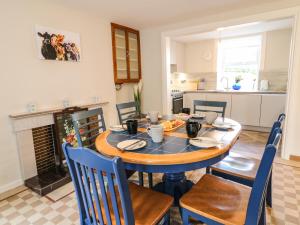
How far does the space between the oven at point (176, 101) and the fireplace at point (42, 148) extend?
7.73 feet

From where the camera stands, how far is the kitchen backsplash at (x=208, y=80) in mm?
4188

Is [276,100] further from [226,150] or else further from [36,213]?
[36,213]

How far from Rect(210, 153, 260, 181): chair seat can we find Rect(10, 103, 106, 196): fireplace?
1818 millimetres

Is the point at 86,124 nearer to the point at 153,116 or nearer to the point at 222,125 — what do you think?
the point at 153,116

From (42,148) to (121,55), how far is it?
6.96ft

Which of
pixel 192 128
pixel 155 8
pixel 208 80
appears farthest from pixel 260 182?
pixel 208 80

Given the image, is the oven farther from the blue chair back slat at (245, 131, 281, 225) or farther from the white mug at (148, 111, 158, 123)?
the blue chair back slat at (245, 131, 281, 225)

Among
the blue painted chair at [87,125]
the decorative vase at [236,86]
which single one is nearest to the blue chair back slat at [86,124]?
the blue painted chair at [87,125]

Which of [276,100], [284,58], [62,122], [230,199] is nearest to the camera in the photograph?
[230,199]

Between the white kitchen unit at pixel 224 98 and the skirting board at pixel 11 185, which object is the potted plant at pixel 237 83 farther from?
the skirting board at pixel 11 185

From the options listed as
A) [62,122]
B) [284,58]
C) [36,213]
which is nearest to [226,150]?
[36,213]

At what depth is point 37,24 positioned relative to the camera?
2.28 meters

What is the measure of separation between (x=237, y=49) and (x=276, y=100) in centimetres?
167

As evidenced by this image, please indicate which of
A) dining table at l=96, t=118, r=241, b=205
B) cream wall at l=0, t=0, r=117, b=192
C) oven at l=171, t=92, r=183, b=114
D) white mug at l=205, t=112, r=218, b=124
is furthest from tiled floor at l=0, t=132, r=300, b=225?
oven at l=171, t=92, r=183, b=114
